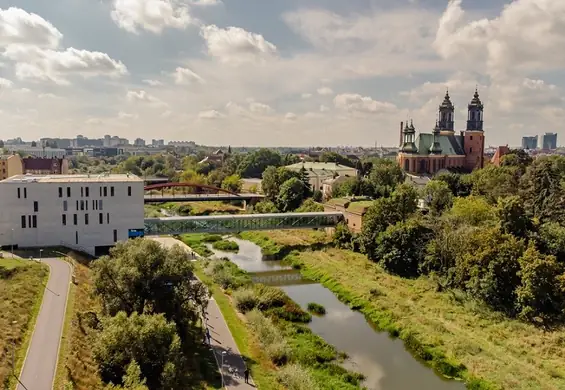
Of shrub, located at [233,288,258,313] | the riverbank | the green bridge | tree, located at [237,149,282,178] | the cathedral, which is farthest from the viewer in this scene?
tree, located at [237,149,282,178]

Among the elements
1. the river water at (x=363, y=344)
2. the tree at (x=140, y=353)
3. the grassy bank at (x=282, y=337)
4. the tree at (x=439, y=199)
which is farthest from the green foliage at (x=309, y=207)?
the tree at (x=140, y=353)

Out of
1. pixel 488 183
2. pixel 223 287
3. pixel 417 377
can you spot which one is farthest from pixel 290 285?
pixel 488 183

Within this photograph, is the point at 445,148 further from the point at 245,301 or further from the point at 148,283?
the point at 148,283

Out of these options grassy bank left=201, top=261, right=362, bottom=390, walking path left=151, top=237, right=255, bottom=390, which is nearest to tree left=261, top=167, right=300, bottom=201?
grassy bank left=201, top=261, right=362, bottom=390

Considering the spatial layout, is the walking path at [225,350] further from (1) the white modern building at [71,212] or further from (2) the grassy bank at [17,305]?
(1) the white modern building at [71,212]

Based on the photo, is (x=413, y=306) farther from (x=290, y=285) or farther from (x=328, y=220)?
(x=328, y=220)

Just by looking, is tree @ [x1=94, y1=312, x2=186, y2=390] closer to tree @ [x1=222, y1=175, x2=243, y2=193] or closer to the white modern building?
the white modern building
